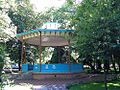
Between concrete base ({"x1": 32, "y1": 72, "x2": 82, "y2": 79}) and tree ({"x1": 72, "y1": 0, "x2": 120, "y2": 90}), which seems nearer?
tree ({"x1": 72, "y1": 0, "x2": 120, "y2": 90})

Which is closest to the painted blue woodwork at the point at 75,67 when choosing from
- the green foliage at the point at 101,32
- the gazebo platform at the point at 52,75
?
the gazebo platform at the point at 52,75

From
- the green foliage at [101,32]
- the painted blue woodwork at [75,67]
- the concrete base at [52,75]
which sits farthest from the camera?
the painted blue woodwork at [75,67]

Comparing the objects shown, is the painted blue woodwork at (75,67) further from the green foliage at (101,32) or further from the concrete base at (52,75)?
the green foliage at (101,32)

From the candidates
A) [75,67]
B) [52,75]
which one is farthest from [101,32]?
[75,67]

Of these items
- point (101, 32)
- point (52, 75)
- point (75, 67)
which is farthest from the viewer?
point (75, 67)


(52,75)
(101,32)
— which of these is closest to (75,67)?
(52,75)

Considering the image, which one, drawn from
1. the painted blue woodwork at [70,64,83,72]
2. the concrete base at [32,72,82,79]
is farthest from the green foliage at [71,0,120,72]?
the painted blue woodwork at [70,64,83,72]

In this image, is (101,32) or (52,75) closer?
(101,32)

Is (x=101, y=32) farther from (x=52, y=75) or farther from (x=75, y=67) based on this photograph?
(x=75, y=67)

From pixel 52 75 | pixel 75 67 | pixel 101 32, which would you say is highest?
pixel 101 32

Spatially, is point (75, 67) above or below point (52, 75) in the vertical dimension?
above

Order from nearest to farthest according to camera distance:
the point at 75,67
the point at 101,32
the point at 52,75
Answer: the point at 101,32 < the point at 52,75 < the point at 75,67

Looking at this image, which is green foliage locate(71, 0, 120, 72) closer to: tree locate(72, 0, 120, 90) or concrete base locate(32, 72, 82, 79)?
tree locate(72, 0, 120, 90)

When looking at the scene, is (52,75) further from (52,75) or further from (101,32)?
(101,32)
